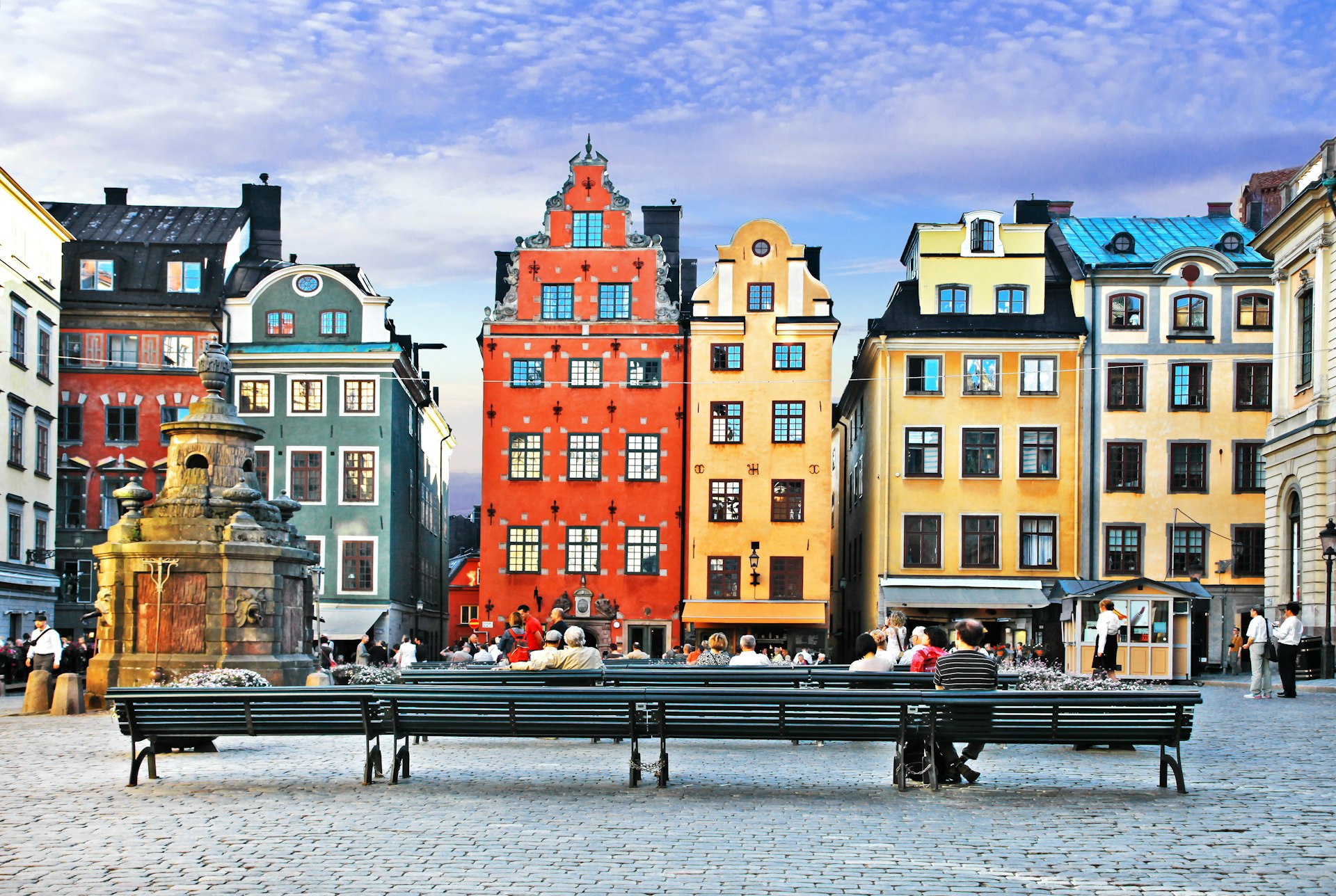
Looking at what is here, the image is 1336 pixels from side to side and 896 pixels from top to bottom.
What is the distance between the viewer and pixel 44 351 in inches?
2127

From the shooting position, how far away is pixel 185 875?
9.73m

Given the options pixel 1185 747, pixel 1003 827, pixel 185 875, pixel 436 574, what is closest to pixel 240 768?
pixel 185 875

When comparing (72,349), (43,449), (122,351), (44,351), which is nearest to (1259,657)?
(43,449)

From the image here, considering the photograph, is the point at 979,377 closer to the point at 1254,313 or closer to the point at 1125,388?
the point at 1125,388

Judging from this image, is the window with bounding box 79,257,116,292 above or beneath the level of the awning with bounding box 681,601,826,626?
above

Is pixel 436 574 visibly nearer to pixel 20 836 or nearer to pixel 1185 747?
pixel 1185 747

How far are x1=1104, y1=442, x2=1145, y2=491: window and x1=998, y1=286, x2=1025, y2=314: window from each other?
18.0 ft

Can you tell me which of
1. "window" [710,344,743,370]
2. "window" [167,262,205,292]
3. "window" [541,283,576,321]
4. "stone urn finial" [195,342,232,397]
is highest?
"window" [167,262,205,292]

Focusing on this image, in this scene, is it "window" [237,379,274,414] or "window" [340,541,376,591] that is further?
"window" [237,379,274,414]

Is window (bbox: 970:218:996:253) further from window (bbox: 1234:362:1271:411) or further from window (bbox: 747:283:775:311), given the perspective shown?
window (bbox: 1234:362:1271:411)

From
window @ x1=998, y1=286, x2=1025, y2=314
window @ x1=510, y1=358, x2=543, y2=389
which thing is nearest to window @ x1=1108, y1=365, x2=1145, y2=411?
window @ x1=998, y1=286, x2=1025, y2=314

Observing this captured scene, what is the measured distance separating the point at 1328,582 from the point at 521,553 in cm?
2755

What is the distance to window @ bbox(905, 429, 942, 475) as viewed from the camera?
2076 inches

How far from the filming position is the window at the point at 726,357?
5338cm
